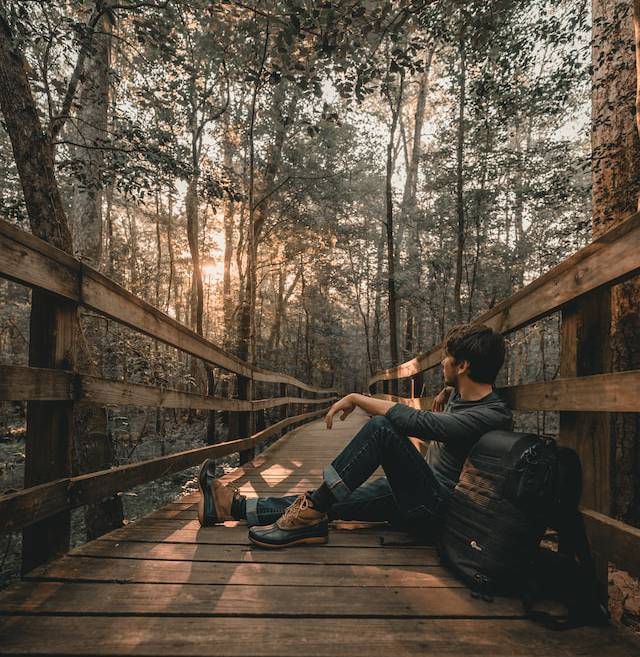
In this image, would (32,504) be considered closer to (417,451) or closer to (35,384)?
(35,384)

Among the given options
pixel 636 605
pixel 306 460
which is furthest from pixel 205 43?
pixel 636 605

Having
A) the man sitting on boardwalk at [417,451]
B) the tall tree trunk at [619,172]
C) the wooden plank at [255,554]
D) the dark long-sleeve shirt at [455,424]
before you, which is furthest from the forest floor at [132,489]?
the tall tree trunk at [619,172]

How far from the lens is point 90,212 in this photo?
6.61 metres

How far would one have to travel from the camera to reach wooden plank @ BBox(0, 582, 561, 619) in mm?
1450

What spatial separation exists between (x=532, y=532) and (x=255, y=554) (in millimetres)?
1232

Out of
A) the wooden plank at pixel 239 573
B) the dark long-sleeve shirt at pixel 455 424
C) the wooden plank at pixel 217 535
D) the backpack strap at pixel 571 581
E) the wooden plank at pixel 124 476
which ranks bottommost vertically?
the wooden plank at pixel 217 535

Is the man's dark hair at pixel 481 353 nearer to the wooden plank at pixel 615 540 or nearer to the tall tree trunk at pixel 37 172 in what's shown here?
the wooden plank at pixel 615 540

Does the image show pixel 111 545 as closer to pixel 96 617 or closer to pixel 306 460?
pixel 96 617

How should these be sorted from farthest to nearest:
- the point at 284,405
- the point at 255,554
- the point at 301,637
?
the point at 284,405 → the point at 255,554 → the point at 301,637

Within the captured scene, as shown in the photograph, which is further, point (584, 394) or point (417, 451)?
point (417, 451)

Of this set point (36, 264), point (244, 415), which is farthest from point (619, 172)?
point (36, 264)

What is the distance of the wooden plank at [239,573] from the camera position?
5.56 ft

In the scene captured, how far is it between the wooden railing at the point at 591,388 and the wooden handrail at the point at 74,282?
2038 millimetres

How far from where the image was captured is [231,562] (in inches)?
75.5
